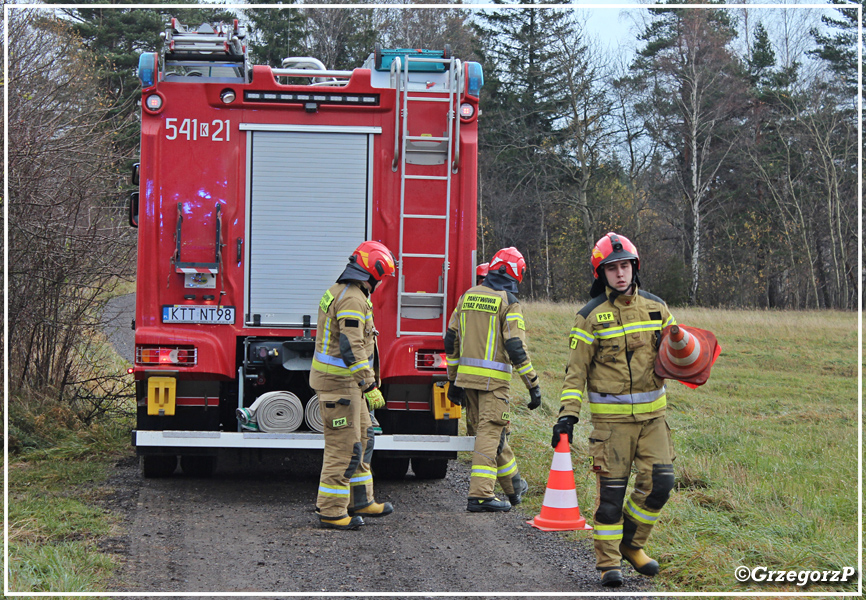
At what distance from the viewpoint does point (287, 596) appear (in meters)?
4.65

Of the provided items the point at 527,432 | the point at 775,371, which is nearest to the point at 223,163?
the point at 527,432

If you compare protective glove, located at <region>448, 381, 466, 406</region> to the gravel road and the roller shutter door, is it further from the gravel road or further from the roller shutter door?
the roller shutter door

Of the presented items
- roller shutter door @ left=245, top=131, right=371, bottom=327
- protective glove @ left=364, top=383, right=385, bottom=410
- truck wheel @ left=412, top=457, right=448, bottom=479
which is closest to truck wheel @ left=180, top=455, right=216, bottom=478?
roller shutter door @ left=245, top=131, right=371, bottom=327

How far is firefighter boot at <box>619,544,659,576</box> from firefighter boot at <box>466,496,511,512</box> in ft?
5.43

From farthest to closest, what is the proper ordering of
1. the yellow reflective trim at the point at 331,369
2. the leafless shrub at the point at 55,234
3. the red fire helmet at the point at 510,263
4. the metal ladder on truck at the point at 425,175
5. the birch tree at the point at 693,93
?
the birch tree at the point at 693,93 → the leafless shrub at the point at 55,234 → the metal ladder on truck at the point at 425,175 → the red fire helmet at the point at 510,263 → the yellow reflective trim at the point at 331,369

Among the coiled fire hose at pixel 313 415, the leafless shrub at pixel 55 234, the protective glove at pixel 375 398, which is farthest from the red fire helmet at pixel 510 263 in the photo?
the leafless shrub at pixel 55 234

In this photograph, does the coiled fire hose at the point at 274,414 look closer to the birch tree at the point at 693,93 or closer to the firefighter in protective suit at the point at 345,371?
the firefighter in protective suit at the point at 345,371

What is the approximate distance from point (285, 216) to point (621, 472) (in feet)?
11.0

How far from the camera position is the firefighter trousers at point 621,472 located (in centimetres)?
493

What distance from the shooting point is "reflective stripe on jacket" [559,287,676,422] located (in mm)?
4926

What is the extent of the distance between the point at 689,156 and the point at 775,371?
17.9 metres

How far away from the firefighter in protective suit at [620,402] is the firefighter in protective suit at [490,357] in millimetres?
1558

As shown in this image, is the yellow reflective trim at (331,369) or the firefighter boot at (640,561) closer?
the firefighter boot at (640,561)

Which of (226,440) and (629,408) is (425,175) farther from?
(629,408)
